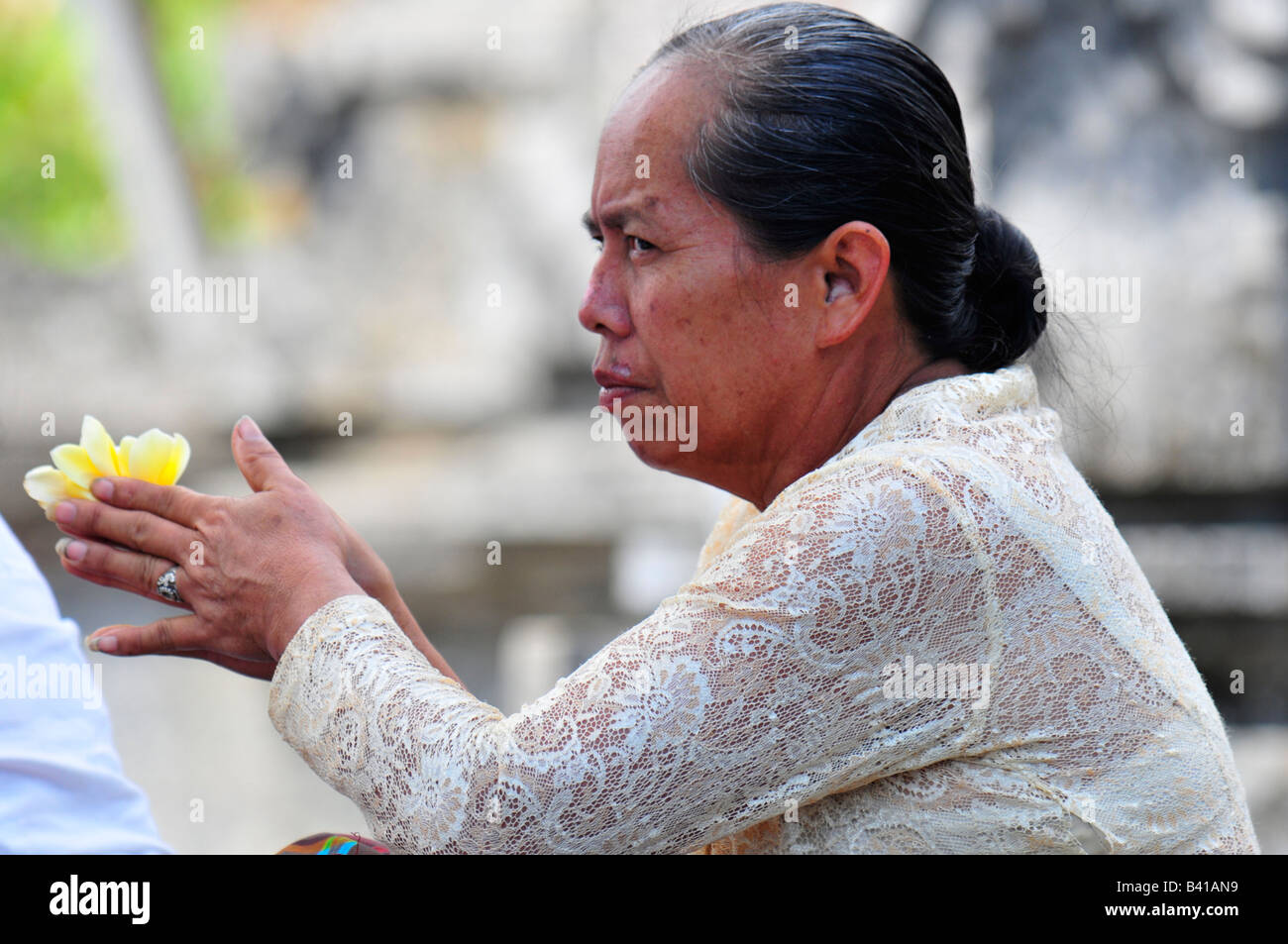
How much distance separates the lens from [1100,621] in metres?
1.36

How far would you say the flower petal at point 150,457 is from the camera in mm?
1617

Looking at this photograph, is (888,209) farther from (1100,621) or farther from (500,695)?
(500,695)

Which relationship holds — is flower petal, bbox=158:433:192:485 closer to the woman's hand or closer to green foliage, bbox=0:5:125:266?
the woman's hand

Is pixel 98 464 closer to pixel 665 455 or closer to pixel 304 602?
pixel 304 602

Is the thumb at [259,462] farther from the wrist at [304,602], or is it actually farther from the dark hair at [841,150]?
the dark hair at [841,150]

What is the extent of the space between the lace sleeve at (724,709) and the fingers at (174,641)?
0.21m

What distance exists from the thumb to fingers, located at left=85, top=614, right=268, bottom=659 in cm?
18

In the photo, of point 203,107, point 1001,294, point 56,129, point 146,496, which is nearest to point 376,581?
point 146,496

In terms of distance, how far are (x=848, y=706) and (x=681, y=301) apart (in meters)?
0.53

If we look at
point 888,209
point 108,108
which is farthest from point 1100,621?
point 108,108

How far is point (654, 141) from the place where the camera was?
5.04 ft

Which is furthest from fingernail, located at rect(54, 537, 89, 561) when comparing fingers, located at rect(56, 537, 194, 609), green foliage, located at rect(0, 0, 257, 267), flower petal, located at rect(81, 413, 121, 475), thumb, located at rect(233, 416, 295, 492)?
green foliage, located at rect(0, 0, 257, 267)

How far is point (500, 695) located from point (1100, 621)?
15.8 feet

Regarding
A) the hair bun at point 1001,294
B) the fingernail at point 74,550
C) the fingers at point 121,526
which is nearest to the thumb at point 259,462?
the fingers at point 121,526
